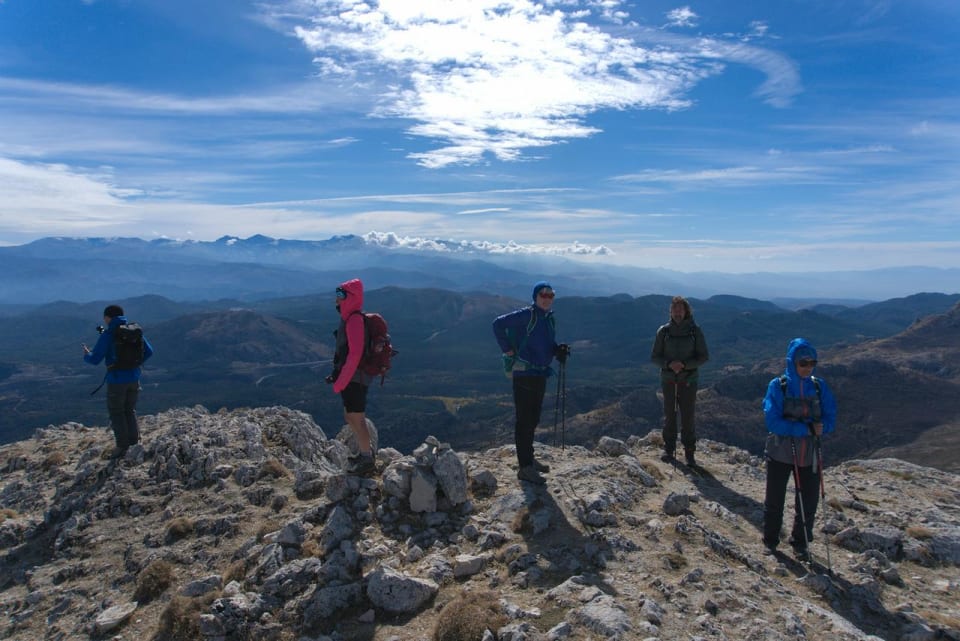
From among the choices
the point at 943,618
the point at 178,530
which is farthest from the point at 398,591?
the point at 943,618

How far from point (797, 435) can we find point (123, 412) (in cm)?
1620

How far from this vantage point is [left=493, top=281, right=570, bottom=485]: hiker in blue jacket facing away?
1088 centimetres

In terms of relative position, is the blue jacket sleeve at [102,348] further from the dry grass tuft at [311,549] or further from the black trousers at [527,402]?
the black trousers at [527,402]

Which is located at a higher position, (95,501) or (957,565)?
(957,565)

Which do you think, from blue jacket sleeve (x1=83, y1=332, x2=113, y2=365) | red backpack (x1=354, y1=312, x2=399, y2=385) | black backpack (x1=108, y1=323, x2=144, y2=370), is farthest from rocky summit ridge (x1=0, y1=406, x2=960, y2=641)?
blue jacket sleeve (x1=83, y1=332, x2=113, y2=365)

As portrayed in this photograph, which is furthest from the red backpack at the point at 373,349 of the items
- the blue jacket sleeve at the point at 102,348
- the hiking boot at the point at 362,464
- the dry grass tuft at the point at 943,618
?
the dry grass tuft at the point at 943,618

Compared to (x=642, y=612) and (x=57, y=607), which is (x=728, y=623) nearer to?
(x=642, y=612)

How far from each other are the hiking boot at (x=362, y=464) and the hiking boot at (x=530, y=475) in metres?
Answer: 3.24

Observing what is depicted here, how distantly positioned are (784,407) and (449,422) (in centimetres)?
17193

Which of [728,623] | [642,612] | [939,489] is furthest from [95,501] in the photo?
[939,489]

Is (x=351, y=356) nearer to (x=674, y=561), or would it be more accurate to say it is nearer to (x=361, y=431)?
(x=361, y=431)

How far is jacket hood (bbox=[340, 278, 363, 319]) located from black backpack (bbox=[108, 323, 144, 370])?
7284 mm

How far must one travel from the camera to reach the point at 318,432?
1859 centimetres

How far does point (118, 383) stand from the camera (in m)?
14.3
